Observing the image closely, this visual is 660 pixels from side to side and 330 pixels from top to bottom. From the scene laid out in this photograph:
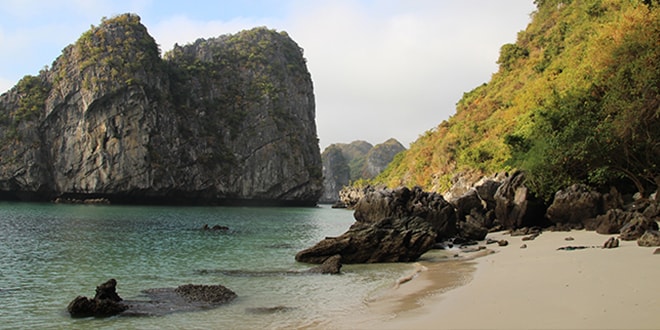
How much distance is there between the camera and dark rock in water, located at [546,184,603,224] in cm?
2073

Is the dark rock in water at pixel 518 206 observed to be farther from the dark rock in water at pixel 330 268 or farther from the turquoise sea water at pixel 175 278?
the dark rock in water at pixel 330 268

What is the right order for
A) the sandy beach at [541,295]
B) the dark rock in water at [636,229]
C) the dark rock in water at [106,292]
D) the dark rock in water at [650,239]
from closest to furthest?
1. the sandy beach at [541,295]
2. the dark rock in water at [106,292]
3. the dark rock in water at [650,239]
4. the dark rock in water at [636,229]

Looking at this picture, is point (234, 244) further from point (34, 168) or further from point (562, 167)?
point (34, 168)

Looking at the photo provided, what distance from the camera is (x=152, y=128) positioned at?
84.4 meters

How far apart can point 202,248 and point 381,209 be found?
9432 mm

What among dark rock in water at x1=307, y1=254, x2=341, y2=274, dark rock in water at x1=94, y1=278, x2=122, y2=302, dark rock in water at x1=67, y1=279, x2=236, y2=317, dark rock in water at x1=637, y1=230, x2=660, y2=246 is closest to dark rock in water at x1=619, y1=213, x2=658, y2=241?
dark rock in water at x1=637, y1=230, x2=660, y2=246

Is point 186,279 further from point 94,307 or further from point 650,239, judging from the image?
point 650,239

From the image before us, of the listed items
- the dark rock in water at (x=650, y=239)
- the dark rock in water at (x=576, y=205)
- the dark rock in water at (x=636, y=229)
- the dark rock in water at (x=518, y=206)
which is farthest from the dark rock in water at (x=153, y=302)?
the dark rock in water at (x=518, y=206)

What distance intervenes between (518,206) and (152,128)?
7372cm

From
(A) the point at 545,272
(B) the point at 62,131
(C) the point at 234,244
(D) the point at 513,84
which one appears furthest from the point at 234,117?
(A) the point at 545,272

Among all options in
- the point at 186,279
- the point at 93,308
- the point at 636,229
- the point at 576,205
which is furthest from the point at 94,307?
the point at 576,205

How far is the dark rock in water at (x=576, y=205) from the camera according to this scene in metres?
20.7

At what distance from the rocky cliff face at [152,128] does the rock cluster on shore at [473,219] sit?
65.0 metres

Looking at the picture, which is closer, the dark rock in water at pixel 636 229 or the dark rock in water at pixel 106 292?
the dark rock in water at pixel 106 292
